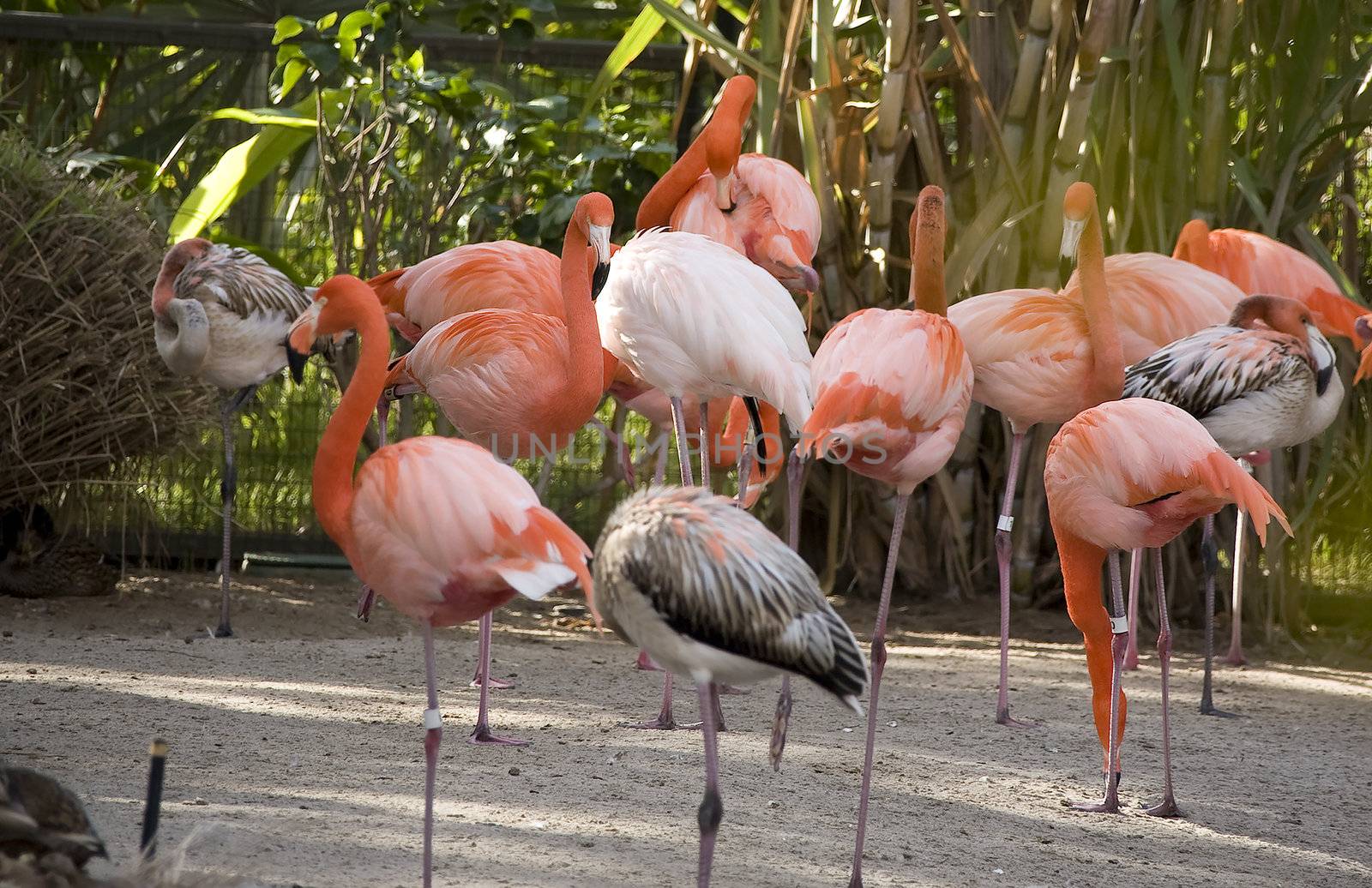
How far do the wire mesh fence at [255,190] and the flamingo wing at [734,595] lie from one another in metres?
3.49

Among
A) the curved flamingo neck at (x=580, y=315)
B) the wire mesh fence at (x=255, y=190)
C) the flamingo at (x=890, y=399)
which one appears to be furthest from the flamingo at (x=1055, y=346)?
the wire mesh fence at (x=255, y=190)

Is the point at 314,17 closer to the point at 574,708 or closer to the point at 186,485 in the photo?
the point at 186,485

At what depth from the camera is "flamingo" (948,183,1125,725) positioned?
418cm

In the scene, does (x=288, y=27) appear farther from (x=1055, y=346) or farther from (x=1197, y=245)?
(x=1197, y=245)

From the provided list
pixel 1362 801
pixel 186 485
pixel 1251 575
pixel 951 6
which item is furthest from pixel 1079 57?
pixel 186 485

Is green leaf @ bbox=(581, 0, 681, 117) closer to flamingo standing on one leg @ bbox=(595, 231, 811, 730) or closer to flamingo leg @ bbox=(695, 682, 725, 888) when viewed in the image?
flamingo standing on one leg @ bbox=(595, 231, 811, 730)

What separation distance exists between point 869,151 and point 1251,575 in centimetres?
228

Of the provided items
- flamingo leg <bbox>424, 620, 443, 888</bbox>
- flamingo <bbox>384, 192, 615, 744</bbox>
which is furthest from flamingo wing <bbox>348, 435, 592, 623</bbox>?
flamingo <bbox>384, 192, 615, 744</bbox>

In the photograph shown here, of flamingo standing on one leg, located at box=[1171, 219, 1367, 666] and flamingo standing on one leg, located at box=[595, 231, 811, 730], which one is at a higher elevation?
flamingo standing on one leg, located at box=[1171, 219, 1367, 666]

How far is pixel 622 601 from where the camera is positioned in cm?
261

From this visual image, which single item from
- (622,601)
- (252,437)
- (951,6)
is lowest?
(622,601)

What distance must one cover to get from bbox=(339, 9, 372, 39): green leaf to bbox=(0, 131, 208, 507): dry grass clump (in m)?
1.08

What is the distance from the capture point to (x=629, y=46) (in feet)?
17.8

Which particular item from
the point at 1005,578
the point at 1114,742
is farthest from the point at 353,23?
the point at 1114,742
